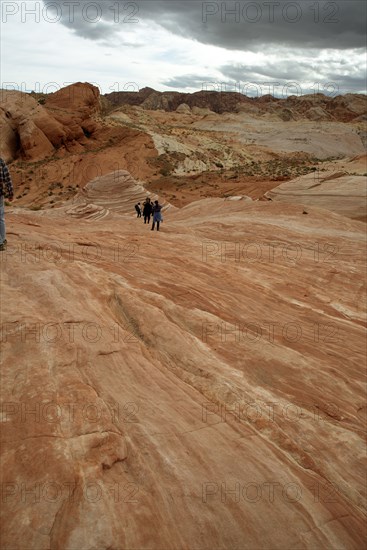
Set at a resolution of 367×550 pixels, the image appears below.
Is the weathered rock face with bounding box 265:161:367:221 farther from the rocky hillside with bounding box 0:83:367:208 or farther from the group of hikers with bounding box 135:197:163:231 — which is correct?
the group of hikers with bounding box 135:197:163:231

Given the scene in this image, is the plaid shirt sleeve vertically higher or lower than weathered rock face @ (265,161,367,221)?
higher

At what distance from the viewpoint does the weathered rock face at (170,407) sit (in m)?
2.97

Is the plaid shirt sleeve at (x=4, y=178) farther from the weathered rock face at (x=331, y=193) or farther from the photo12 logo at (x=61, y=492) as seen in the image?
the weathered rock face at (x=331, y=193)

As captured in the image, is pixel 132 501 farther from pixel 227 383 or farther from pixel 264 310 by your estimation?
pixel 264 310

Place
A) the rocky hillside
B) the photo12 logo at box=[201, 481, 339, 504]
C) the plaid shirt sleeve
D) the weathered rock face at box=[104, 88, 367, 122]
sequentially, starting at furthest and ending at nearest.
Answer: the weathered rock face at box=[104, 88, 367, 122], the rocky hillside, the plaid shirt sleeve, the photo12 logo at box=[201, 481, 339, 504]

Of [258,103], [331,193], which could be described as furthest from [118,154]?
[258,103]

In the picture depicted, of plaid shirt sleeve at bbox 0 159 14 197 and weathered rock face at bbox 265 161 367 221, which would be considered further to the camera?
weathered rock face at bbox 265 161 367 221

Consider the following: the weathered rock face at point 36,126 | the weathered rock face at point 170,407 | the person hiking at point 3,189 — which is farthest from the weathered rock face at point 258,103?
the person hiking at point 3,189

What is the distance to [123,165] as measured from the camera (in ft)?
119

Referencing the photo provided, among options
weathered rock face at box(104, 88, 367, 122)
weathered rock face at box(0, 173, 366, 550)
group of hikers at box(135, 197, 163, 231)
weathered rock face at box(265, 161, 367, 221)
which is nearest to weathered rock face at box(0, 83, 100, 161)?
group of hikers at box(135, 197, 163, 231)

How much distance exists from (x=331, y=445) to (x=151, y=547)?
2092 mm

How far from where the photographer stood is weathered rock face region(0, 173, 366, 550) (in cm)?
297

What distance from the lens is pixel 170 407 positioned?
4.05 meters

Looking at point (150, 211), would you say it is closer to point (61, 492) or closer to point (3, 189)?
point (3, 189)
